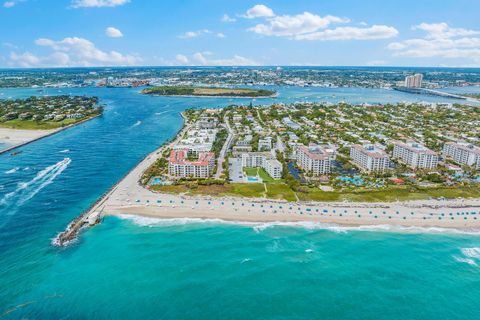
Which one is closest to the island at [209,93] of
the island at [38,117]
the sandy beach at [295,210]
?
the island at [38,117]

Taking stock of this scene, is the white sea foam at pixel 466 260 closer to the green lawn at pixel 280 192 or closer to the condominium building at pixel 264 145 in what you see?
the green lawn at pixel 280 192

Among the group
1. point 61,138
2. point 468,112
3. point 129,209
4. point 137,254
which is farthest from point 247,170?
point 468,112

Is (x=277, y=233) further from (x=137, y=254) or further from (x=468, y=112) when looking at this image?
(x=468, y=112)

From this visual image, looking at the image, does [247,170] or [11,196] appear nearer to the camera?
[11,196]

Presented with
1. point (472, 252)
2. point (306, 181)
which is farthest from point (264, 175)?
point (472, 252)

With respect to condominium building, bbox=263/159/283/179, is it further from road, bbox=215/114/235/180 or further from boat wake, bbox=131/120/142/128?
boat wake, bbox=131/120/142/128

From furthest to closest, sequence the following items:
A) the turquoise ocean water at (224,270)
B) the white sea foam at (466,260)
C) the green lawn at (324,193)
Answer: the green lawn at (324,193) < the white sea foam at (466,260) < the turquoise ocean water at (224,270)
